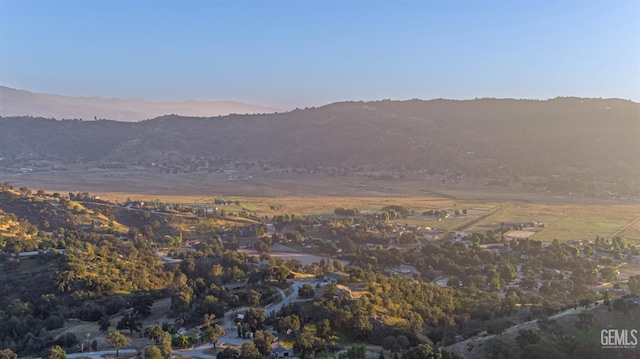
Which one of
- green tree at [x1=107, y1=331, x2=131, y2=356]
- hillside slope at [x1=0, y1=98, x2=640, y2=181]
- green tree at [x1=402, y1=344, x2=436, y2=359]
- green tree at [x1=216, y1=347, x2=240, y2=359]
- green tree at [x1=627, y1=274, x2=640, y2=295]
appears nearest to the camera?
green tree at [x1=402, y1=344, x2=436, y2=359]

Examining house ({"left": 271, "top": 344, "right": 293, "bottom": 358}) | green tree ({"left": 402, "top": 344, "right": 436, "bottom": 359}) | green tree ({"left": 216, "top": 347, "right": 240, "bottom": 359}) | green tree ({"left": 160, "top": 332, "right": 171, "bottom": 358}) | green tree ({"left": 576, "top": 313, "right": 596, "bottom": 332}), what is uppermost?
green tree ({"left": 576, "top": 313, "right": 596, "bottom": 332})

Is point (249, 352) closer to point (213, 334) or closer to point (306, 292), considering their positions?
point (213, 334)

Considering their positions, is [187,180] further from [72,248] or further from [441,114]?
[441,114]

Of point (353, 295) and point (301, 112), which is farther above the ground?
point (301, 112)

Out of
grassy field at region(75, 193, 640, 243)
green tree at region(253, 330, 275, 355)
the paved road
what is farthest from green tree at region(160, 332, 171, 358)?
grassy field at region(75, 193, 640, 243)

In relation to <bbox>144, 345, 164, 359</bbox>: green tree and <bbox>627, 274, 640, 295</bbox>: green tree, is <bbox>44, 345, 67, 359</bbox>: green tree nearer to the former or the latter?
<bbox>144, 345, 164, 359</bbox>: green tree

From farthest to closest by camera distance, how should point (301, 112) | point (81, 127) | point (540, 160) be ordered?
point (301, 112) → point (81, 127) → point (540, 160)

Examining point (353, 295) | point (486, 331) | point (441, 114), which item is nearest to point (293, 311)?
point (353, 295)
